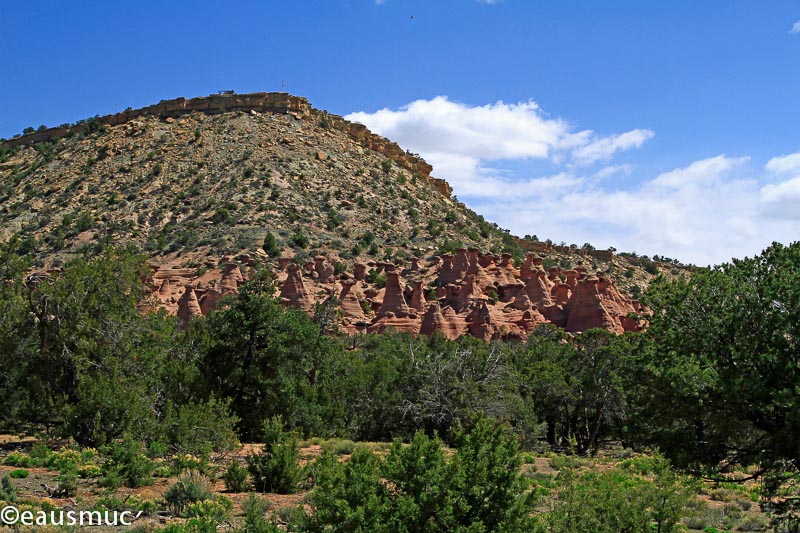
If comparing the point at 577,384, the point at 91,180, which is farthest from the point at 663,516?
the point at 91,180

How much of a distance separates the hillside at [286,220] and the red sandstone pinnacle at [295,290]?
0.10m

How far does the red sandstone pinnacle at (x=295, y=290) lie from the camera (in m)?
53.5

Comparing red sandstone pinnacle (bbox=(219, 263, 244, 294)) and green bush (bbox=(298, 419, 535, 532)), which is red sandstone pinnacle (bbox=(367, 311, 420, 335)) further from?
green bush (bbox=(298, 419, 535, 532))

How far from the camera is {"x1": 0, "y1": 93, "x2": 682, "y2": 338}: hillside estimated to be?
56.8 m

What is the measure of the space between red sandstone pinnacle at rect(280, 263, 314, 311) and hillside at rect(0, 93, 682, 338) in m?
0.10

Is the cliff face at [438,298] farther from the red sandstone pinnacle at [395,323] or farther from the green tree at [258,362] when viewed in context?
the green tree at [258,362]

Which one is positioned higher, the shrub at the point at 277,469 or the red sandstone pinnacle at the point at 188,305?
the red sandstone pinnacle at the point at 188,305

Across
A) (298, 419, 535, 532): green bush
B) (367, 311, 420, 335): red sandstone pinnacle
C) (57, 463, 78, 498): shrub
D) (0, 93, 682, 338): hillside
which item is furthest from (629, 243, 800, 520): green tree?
(367, 311, 420, 335): red sandstone pinnacle

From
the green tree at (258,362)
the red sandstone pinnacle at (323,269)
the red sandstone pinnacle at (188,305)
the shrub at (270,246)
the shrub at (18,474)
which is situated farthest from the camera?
the shrub at (270,246)

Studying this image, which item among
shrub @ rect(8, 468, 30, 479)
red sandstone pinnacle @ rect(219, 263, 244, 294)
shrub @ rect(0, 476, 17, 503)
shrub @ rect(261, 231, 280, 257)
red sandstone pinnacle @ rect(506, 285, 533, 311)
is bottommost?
shrub @ rect(8, 468, 30, 479)

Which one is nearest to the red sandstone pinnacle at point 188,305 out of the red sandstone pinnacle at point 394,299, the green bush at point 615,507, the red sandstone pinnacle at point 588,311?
the red sandstone pinnacle at point 394,299

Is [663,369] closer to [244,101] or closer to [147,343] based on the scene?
[147,343]

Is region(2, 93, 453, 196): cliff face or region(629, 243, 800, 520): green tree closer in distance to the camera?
region(629, 243, 800, 520): green tree

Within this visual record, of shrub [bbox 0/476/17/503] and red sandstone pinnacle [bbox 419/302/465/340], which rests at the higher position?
red sandstone pinnacle [bbox 419/302/465/340]
